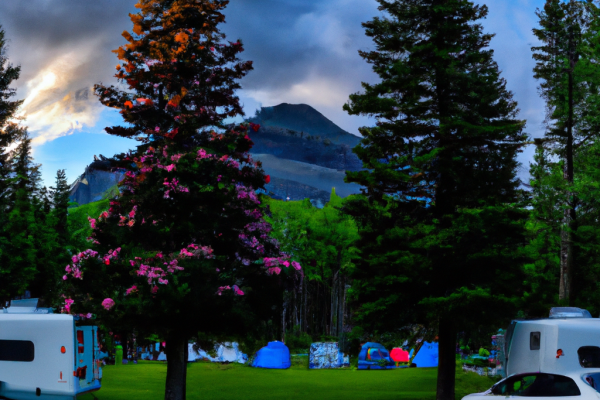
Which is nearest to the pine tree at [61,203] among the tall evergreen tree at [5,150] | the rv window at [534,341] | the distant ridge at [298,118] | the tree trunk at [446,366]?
the tall evergreen tree at [5,150]

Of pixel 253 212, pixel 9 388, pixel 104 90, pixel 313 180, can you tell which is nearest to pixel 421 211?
pixel 253 212

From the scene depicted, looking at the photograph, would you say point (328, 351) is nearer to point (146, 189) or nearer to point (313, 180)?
point (146, 189)

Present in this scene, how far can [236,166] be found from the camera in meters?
16.6

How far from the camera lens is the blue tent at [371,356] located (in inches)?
1419

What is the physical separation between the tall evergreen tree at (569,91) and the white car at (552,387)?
13.5 metres

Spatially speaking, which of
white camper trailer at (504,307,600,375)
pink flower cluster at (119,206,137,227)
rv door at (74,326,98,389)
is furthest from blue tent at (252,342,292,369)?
white camper trailer at (504,307,600,375)

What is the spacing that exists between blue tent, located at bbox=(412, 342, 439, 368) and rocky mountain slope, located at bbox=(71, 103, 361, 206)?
47.8m

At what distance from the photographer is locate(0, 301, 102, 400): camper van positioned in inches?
543

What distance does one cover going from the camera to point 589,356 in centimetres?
1117

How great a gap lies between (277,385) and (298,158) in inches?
4780

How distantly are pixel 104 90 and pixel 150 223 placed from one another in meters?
4.50

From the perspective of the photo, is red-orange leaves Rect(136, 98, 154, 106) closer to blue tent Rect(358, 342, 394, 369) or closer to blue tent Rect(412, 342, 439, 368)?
blue tent Rect(358, 342, 394, 369)

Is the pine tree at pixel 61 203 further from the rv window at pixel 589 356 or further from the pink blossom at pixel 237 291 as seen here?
the rv window at pixel 589 356

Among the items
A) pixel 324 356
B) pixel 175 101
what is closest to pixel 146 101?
pixel 175 101
